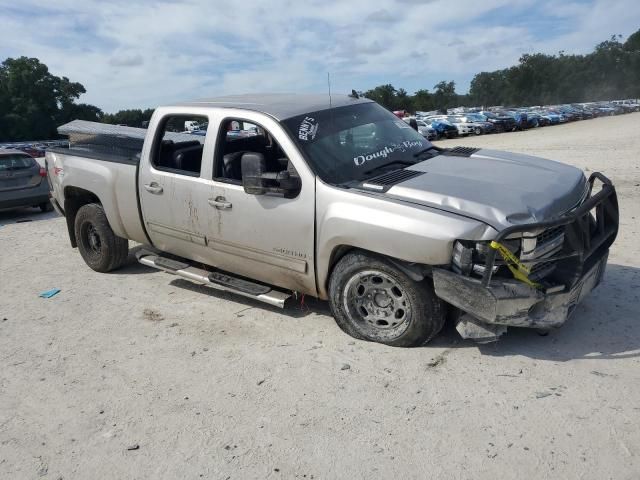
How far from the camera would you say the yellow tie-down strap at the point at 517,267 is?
3.42 metres

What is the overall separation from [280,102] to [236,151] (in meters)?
0.65

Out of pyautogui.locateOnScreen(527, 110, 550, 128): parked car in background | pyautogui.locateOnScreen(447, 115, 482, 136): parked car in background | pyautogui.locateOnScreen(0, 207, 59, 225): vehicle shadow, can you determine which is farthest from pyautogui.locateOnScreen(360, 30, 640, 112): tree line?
pyautogui.locateOnScreen(0, 207, 59, 225): vehicle shadow

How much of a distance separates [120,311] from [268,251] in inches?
70.5

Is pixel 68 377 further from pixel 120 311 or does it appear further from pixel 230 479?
pixel 230 479

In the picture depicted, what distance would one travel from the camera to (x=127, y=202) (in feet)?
18.2

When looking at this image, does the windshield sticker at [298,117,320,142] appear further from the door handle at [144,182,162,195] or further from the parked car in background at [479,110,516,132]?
the parked car in background at [479,110,516,132]

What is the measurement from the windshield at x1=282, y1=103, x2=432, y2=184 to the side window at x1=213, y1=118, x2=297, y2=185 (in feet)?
0.80

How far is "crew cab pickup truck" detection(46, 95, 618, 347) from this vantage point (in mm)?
3535

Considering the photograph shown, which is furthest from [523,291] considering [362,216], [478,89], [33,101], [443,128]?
[478,89]

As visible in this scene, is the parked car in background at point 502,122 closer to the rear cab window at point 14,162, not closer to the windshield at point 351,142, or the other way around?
the rear cab window at point 14,162

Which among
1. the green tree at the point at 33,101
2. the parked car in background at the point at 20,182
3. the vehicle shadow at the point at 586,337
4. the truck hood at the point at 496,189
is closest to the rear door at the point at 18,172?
the parked car in background at the point at 20,182

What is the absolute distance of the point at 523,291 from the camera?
3.48m

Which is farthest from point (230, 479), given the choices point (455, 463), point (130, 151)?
point (130, 151)

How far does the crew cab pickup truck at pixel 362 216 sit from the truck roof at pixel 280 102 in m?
0.02
